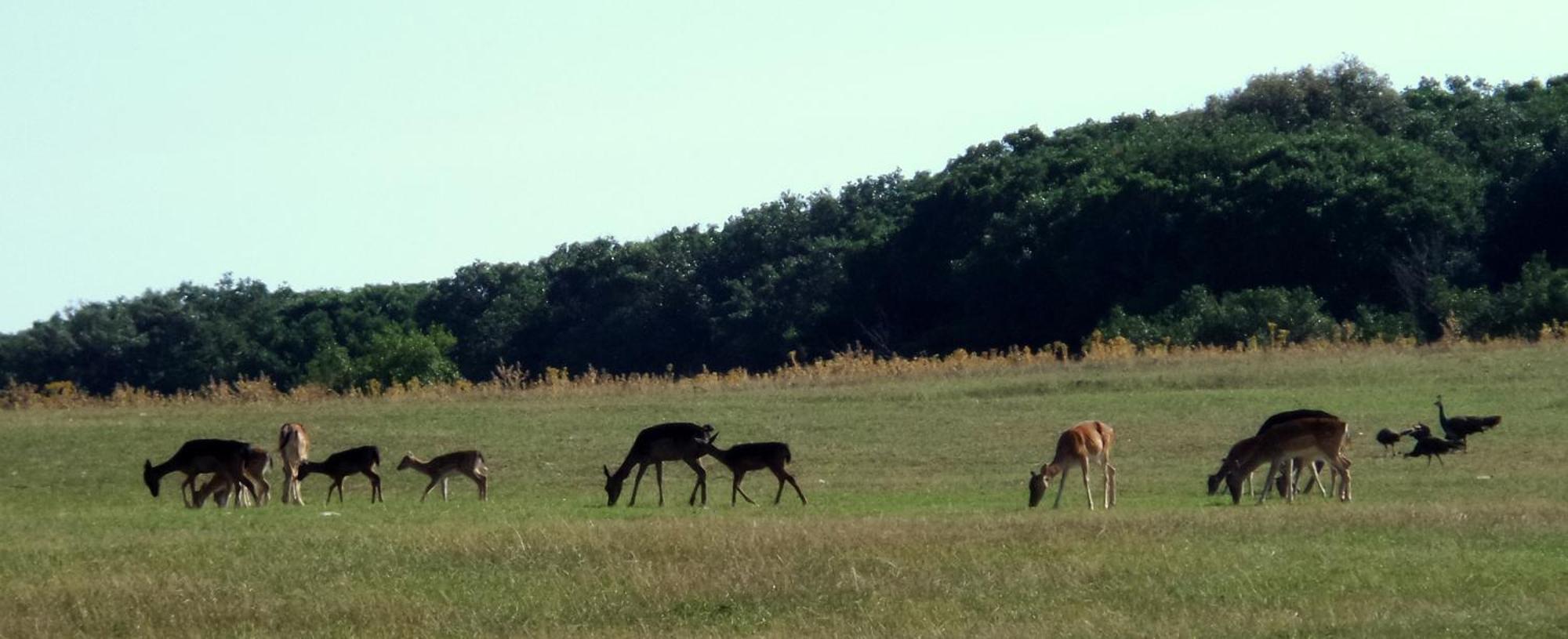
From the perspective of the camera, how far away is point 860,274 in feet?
232

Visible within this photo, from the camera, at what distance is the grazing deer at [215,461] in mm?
24244

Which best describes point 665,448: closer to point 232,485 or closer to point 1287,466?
point 232,485

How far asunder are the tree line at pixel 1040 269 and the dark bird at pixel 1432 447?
20820 mm

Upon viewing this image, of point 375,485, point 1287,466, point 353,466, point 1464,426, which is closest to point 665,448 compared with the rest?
point 375,485

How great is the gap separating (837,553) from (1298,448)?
7128 mm

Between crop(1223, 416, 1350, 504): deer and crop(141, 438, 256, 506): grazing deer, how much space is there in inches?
473

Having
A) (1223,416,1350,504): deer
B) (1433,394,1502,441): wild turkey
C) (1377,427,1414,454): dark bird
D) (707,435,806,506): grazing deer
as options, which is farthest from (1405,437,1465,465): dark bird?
(707,435,806,506): grazing deer

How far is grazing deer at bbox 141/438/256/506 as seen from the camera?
79.5ft

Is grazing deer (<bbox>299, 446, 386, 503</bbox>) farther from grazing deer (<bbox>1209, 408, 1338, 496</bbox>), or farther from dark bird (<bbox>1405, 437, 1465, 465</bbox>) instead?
dark bird (<bbox>1405, 437, 1465, 465</bbox>)

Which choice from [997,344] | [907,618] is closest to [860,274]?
[997,344]

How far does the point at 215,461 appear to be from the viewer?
24562 mm

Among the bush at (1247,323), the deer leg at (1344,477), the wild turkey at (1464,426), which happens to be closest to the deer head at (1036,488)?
the deer leg at (1344,477)

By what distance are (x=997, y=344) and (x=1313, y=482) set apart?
40.2 meters

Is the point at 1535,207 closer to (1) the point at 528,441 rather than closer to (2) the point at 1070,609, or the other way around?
(1) the point at 528,441
